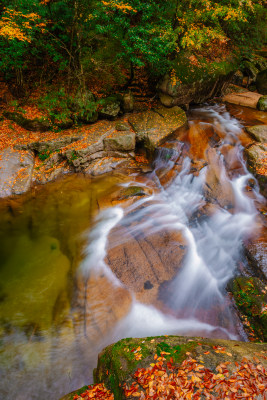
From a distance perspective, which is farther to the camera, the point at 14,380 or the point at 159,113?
the point at 159,113

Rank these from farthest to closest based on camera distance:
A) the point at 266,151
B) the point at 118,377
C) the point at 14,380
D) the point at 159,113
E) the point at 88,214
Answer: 1. the point at 159,113
2. the point at 266,151
3. the point at 88,214
4. the point at 14,380
5. the point at 118,377

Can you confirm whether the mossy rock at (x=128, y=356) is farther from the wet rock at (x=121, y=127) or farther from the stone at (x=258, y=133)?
the stone at (x=258, y=133)

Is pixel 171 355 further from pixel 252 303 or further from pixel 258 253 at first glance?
pixel 258 253

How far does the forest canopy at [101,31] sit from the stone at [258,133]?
4046 millimetres

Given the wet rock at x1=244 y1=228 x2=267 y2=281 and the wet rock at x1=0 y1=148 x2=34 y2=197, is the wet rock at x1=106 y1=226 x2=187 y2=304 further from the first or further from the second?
the wet rock at x1=0 y1=148 x2=34 y2=197

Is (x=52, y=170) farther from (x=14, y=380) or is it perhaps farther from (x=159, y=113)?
(x=14, y=380)

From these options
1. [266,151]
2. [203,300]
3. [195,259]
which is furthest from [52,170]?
[266,151]

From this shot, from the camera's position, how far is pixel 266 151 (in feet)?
27.9

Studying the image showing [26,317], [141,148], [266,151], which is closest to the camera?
[26,317]

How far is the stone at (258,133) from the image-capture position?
9.08m

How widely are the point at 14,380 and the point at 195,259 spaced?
4793 millimetres

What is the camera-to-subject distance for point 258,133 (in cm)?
928

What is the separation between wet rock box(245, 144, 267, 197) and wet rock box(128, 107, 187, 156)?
10.4ft

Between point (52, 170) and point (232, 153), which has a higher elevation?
point (232, 153)
